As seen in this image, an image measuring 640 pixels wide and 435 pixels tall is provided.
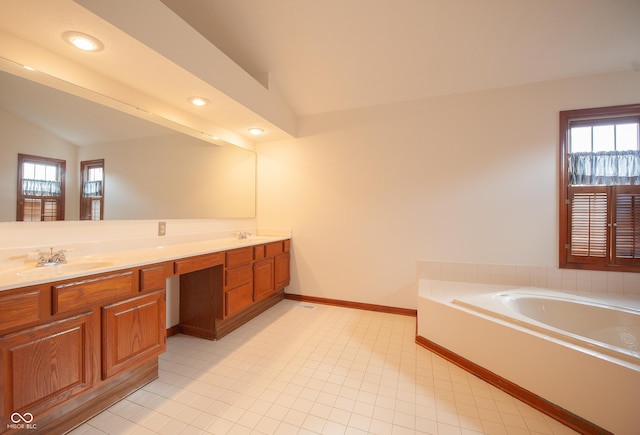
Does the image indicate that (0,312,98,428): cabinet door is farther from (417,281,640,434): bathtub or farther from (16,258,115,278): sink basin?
(417,281,640,434): bathtub

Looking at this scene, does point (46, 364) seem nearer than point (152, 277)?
Yes

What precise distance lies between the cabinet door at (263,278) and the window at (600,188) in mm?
3059

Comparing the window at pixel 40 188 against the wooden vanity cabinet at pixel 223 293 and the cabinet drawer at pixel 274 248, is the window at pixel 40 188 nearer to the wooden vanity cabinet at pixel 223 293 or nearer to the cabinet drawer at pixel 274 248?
the wooden vanity cabinet at pixel 223 293

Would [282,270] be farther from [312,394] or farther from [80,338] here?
[80,338]

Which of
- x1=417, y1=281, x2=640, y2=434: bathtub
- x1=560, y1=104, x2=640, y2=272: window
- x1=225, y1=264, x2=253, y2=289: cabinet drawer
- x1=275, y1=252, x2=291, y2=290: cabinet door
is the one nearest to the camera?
x1=417, y1=281, x2=640, y2=434: bathtub

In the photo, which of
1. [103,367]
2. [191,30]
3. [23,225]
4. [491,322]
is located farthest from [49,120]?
[491,322]

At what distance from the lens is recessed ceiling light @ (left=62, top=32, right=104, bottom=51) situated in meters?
1.47

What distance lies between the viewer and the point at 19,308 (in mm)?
1179

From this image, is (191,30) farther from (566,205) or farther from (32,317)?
(566,205)

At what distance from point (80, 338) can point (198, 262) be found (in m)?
0.85

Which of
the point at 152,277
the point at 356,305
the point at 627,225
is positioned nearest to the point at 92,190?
the point at 152,277

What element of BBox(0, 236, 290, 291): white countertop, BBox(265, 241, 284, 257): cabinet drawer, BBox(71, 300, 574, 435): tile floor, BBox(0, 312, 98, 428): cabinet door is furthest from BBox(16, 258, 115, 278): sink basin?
BBox(265, 241, 284, 257): cabinet drawer

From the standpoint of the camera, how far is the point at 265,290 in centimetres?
308

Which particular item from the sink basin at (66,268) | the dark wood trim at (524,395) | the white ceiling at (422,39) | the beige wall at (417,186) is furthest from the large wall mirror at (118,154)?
the dark wood trim at (524,395)
